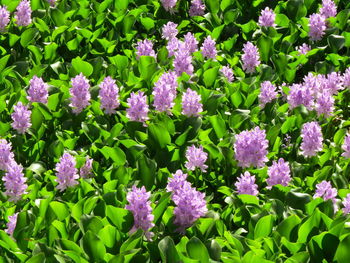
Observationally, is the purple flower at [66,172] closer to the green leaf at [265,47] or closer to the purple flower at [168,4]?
the green leaf at [265,47]

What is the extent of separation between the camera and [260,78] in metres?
5.80

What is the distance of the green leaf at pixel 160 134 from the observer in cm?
477

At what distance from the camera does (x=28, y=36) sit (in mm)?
6297

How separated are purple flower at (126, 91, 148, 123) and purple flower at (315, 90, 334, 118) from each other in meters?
1.26

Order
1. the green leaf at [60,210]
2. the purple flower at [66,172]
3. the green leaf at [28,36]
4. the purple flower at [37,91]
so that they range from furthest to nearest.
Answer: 1. the green leaf at [28,36]
2. the purple flower at [37,91]
3. the purple flower at [66,172]
4. the green leaf at [60,210]

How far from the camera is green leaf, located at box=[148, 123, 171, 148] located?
4.77m

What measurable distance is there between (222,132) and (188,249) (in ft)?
4.79

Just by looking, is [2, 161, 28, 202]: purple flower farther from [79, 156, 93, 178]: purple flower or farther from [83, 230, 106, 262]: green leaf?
[83, 230, 106, 262]: green leaf

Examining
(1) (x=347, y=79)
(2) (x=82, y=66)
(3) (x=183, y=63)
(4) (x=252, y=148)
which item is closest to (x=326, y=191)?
(4) (x=252, y=148)

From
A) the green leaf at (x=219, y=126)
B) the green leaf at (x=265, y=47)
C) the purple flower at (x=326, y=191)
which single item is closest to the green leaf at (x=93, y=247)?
the purple flower at (x=326, y=191)

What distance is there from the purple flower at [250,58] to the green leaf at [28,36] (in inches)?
74.2

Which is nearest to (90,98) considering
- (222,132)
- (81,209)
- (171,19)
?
(222,132)

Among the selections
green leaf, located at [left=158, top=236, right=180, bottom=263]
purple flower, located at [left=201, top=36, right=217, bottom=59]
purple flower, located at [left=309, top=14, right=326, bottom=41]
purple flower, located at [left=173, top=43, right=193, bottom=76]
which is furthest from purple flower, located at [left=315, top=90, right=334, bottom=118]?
green leaf, located at [left=158, top=236, right=180, bottom=263]

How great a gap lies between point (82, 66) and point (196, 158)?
5.69 ft
